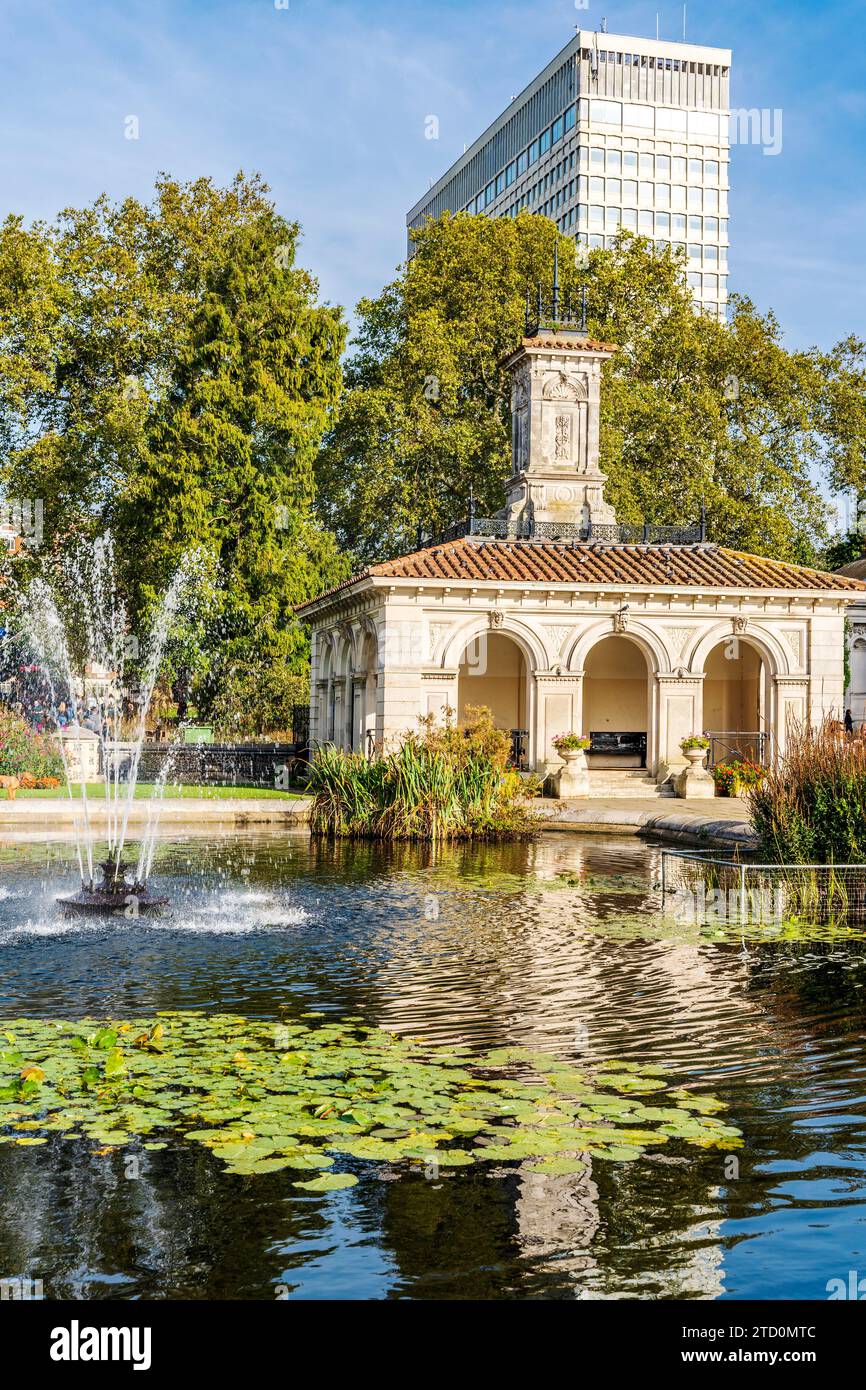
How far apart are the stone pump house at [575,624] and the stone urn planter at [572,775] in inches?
17.0

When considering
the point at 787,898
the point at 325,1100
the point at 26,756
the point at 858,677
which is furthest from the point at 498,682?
the point at 325,1100

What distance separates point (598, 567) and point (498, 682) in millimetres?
5143

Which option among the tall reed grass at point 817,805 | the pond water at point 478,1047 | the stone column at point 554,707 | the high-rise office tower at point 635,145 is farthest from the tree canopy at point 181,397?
the high-rise office tower at point 635,145

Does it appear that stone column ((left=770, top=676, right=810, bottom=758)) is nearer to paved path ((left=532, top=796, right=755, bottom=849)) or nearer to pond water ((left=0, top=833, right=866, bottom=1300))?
paved path ((left=532, top=796, right=755, bottom=849))

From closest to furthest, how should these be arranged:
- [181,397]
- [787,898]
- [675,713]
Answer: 1. [787,898]
2. [675,713]
3. [181,397]

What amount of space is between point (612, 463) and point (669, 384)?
6.20m

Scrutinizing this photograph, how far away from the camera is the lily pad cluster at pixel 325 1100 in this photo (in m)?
6.16

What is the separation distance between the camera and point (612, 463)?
40.0 metres

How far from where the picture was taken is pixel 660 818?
72.4 ft

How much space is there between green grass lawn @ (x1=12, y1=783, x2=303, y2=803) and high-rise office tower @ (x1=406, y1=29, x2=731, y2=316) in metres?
78.0

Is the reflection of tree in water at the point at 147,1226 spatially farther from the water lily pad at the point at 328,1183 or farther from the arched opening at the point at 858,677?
the arched opening at the point at 858,677

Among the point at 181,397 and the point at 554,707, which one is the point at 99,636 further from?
the point at 554,707

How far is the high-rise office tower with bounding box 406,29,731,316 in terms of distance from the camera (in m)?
97.9
